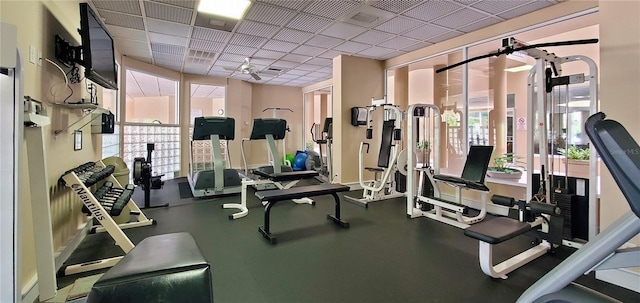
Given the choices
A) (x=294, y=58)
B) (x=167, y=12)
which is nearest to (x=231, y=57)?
(x=294, y=58)

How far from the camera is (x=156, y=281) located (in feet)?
3.57

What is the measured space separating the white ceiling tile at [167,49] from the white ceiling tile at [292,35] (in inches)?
77.2

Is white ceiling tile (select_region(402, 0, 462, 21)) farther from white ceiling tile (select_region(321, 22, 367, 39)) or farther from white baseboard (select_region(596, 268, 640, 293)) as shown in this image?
white baseboard (select_region(596, 268, 640, 293))

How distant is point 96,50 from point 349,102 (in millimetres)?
4337

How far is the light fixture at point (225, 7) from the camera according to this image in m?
3.54

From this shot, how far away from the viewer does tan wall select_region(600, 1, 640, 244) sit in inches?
85.5

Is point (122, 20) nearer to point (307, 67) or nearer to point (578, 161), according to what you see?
point (307, 67)

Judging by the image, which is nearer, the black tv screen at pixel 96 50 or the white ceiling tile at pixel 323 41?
the black tv screen at pixel 96 50

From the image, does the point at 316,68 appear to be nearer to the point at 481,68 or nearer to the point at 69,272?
the point at 481,68

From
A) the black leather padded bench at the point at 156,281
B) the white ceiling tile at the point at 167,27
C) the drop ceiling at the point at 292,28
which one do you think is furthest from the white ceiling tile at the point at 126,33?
the black leather padded bench at the point at 156,281

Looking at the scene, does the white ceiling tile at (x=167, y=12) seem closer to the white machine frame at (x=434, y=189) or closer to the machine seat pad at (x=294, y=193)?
the machine seat pad at (x=294, y=193)

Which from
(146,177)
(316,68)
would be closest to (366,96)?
(316,68)

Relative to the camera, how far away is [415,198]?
441 cm

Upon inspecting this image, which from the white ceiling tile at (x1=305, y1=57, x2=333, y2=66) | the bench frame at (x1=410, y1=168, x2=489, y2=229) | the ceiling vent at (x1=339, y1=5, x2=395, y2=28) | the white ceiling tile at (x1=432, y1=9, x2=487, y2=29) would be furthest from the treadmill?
the white ceiling tile at (x1=432, y1=9, x2=487, y2=29)
